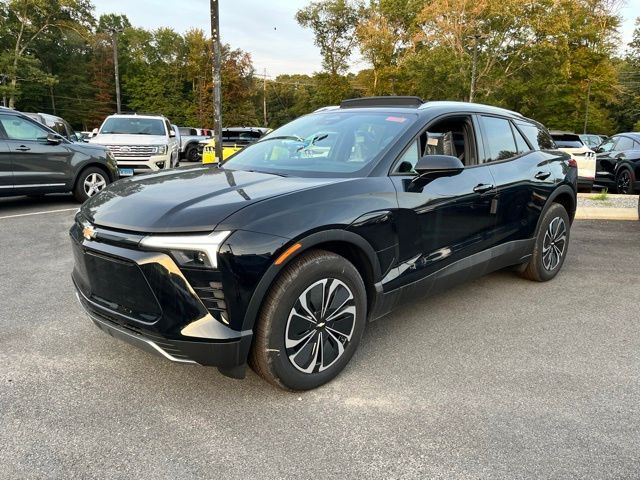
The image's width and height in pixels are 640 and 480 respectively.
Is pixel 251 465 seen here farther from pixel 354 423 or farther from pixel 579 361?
A: pixel 579 361

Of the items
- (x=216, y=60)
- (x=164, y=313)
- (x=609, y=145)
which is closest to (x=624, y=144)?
(x=609, y=145)

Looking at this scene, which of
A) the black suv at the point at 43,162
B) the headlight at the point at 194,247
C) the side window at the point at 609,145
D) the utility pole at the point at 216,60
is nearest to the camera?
the headlight at the point at 194,247

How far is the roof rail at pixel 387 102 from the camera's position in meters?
3.96

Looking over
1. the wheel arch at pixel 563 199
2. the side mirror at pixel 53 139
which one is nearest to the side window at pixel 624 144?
the wheel arch at pixel 563 199

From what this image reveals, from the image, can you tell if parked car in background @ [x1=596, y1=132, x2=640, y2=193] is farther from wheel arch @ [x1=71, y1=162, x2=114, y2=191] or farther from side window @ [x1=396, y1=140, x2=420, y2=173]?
wheel arch @ [x1=71, y1=162, x2=114, y2=191]

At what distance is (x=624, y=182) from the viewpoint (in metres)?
11.8

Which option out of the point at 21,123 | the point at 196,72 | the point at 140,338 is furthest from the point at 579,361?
the point at 196,72

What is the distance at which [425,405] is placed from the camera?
2748 millimetres

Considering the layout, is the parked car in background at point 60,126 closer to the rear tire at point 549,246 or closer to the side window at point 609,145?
the rear tire at point 549,246

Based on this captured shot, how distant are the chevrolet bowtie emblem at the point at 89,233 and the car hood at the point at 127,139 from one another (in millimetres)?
9567

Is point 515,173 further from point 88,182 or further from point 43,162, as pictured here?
point 88,182

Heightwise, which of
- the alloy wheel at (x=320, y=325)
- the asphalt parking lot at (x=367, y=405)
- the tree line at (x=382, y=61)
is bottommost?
the asphalt parking lot at (x=367, y=405)

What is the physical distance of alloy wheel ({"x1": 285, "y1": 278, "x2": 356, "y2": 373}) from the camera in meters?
2.70

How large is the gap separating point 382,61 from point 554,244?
40.3 meters
